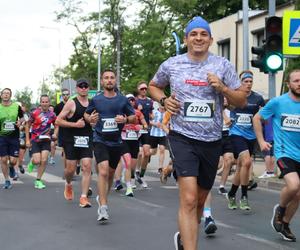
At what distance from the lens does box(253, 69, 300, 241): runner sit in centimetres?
694

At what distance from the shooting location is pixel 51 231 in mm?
7633

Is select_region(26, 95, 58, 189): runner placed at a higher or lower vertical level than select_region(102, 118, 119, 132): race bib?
lower

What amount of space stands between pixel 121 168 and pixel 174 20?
35109 mm

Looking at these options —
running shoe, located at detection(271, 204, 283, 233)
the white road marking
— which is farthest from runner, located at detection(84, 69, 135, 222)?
running shoe, located at detection(271, 204, 283, 233)

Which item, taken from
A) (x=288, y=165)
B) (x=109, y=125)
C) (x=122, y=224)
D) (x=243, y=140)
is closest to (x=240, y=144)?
(x=243, y=140)

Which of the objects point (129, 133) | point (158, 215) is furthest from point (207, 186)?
point (129, 133)

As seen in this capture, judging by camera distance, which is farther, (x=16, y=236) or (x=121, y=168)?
(x=121, y=168)

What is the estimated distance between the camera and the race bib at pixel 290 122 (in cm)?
700

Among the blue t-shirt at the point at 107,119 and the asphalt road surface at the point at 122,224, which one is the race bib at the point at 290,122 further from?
the blue t-shirt at the point at 107,119

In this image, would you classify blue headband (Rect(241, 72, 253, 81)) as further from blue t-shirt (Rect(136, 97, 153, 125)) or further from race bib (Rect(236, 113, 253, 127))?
blue t-shirt (Rect(136, 97, 153, 125))

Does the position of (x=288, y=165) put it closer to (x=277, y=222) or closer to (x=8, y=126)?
(x=277, y=222)

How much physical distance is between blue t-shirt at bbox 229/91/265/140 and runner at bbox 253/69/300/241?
2231 mm

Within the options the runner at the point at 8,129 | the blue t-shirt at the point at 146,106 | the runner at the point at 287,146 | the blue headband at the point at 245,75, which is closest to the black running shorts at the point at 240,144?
the blue headband at the point at 245,75

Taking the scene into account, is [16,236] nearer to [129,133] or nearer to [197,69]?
[197,69]
